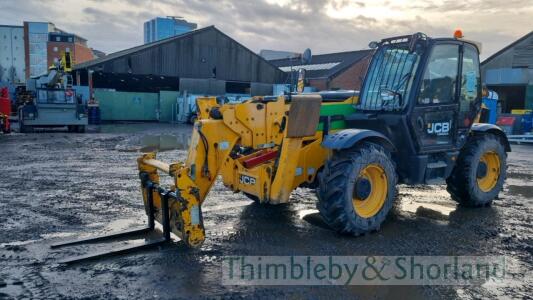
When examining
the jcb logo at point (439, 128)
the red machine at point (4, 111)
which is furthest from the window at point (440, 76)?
the red machine at point (4, 111)

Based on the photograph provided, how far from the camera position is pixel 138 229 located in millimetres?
5379

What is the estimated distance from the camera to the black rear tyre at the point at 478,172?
665 cm

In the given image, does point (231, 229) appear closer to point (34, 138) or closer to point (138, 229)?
point (138, 229)

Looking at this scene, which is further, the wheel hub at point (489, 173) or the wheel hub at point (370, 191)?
the wheel hub at point (489, 173)

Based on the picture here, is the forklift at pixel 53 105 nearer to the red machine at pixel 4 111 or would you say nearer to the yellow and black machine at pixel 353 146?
the red machine at pixel 4 111

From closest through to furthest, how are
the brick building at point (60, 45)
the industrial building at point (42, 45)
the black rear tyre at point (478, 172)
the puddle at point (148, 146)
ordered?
1. the black rear tyre at point (478, 172)
2. the puddle at point (148, 146)
3. the industrial building at point (42, 45)
4. the brick building at point (60, 45)

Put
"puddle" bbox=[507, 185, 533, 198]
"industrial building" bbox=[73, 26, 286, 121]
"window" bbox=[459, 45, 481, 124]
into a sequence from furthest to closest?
1. "industrial building" bbox=[73, 26, 286, 121]
2. "puddle" bbox=[507, 185, 533, 198]
3. "window" bbox=[459, 45, 481, 124]

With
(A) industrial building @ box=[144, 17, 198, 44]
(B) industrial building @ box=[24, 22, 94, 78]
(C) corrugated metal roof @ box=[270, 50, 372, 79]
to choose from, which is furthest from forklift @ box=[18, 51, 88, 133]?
(A) industrial building @ box=[144, 17, 198, 44]

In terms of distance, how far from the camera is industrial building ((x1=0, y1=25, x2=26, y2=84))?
171 feet

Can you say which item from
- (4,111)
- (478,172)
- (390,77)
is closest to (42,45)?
(4,111)

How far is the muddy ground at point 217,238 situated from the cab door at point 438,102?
115cm

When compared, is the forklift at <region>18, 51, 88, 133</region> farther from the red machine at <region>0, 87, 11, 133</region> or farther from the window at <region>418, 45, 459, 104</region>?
the window at <region>418, 45, 459, 104</region>

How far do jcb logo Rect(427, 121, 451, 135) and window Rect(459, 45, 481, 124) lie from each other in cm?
33

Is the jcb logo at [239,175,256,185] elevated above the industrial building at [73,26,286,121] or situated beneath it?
situated beneath
